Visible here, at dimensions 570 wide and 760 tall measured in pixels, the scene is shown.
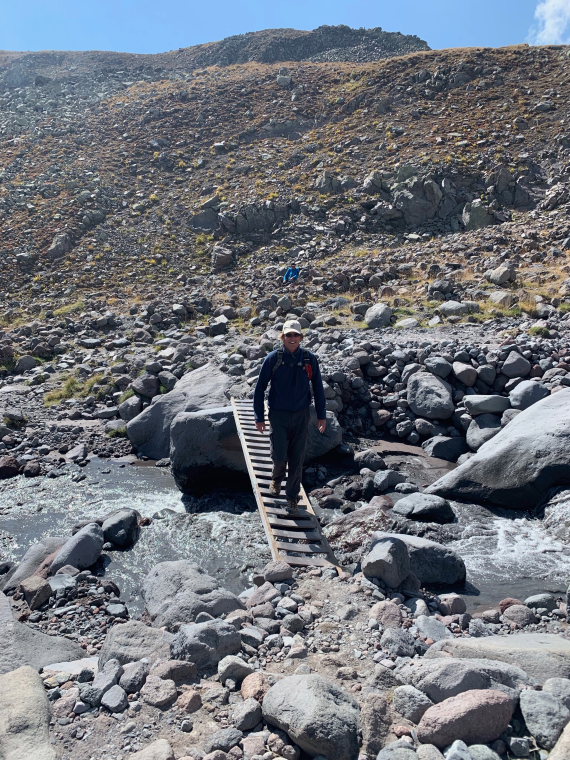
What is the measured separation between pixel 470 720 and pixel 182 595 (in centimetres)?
286

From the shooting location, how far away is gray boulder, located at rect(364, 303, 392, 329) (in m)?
15.2

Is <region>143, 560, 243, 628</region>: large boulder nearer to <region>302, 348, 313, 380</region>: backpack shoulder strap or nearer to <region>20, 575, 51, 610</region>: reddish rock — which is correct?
<region>20, 575, 51, 610</region>: reddish rock

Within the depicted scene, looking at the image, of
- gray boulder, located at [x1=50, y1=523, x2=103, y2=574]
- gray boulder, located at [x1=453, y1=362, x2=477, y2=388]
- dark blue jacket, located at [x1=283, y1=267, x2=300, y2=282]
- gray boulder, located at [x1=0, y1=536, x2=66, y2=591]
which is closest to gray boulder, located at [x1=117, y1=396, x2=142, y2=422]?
gray boulder, located at [x1=0, y1=536, x2=66, y2=591]

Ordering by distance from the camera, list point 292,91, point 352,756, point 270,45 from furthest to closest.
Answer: point 270,45
point 292,91
point 352,756

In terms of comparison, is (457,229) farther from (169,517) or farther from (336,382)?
(169,517)

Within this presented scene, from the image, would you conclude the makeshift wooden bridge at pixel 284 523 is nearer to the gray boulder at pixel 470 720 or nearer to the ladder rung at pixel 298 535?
the ladder rung at pixel 298 535

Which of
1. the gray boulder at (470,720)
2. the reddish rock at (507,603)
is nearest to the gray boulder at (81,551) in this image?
the reddish rock at (507,603)

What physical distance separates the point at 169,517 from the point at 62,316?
13.7 meters

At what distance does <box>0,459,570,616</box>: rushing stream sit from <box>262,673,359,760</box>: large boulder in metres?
2.92

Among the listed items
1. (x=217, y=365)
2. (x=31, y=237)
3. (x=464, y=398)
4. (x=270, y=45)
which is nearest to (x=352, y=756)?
(x=464, y=398)

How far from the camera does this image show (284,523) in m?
6.96

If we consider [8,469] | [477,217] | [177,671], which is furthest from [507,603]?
[477,217]

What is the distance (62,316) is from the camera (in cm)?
2045

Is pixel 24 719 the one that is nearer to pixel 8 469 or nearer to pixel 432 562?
pixel 432 562
